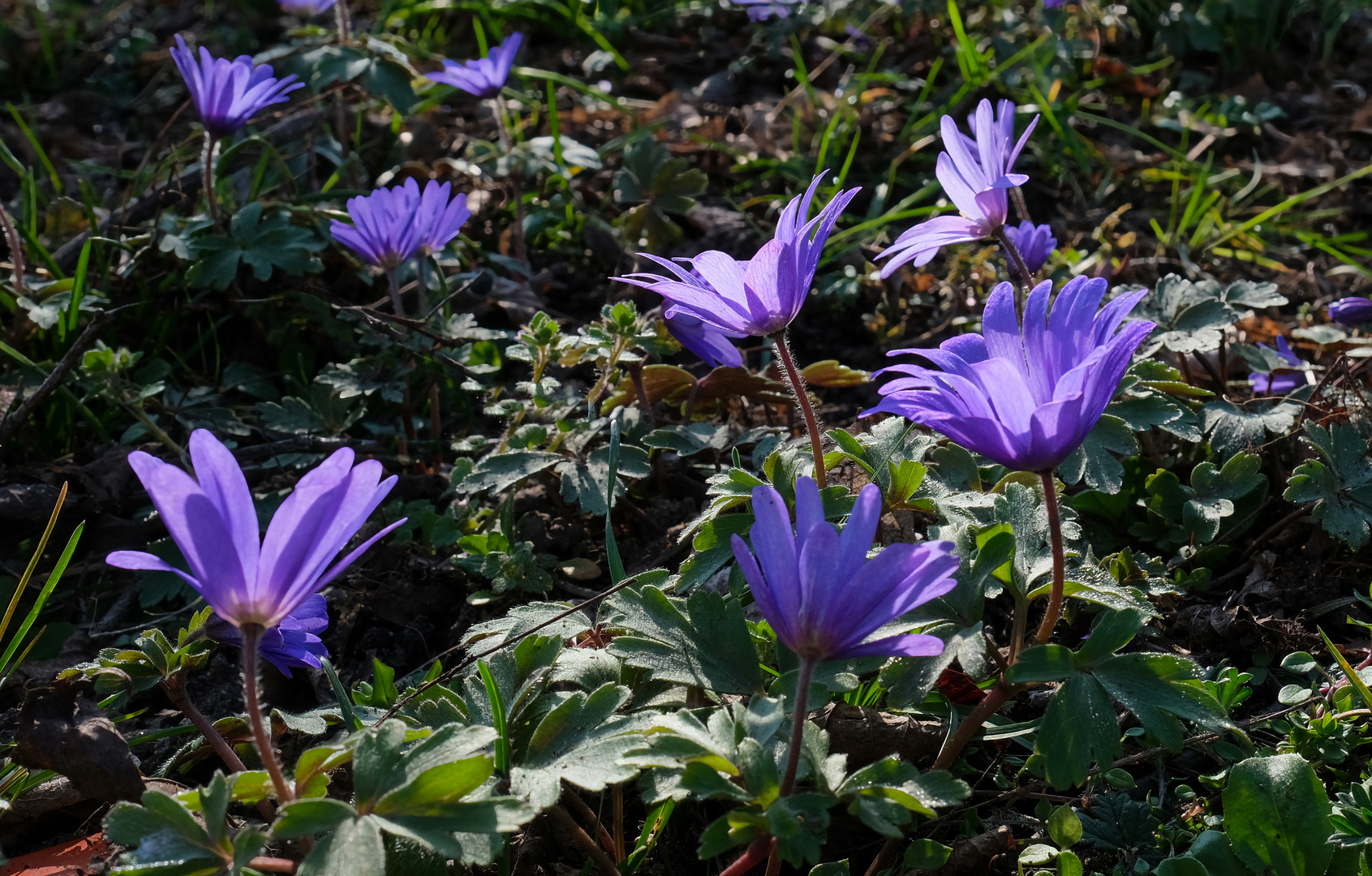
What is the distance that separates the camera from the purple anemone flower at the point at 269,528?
49.8 inches

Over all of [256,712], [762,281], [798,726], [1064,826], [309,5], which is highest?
[309,5]

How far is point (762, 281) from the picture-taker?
170 centimetres

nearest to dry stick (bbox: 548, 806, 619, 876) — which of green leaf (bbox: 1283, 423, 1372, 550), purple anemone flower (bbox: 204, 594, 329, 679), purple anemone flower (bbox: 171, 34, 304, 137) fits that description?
purple anemone flower (bbox: 204, 594, 329, 679)

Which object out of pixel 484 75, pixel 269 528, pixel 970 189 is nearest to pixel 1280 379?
pixel 970 189

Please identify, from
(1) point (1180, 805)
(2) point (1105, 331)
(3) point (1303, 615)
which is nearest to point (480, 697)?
(2) point (1105, 331)

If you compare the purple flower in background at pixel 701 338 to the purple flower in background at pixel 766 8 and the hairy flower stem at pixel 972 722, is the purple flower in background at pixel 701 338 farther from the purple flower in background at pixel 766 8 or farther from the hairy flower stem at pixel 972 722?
the purple flower in background at pixel 766 8

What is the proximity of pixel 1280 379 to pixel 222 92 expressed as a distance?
9.82 ft

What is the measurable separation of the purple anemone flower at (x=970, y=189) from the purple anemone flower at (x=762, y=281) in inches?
17.8

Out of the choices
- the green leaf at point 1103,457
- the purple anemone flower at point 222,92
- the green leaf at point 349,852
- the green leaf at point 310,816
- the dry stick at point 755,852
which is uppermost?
the purple anemone flower at point 222,92

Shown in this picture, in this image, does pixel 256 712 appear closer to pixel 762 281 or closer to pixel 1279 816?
pixel 762 281

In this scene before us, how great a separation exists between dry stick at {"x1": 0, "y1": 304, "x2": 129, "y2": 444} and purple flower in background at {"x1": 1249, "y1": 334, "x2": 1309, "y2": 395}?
9.55 ft

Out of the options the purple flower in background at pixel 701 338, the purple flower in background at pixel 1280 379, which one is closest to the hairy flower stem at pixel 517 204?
the purple flower in background at pixel 701 338

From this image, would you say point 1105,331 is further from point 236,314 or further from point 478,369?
point 236,314

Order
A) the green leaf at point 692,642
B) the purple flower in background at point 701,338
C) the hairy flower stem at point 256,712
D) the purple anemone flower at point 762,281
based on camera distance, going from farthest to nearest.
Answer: the purple flower in background at point 701,338 < the purple anemone flower at point 762,281 < the green leaf at point 692,642 < the hairy flower stem at point 256,712
